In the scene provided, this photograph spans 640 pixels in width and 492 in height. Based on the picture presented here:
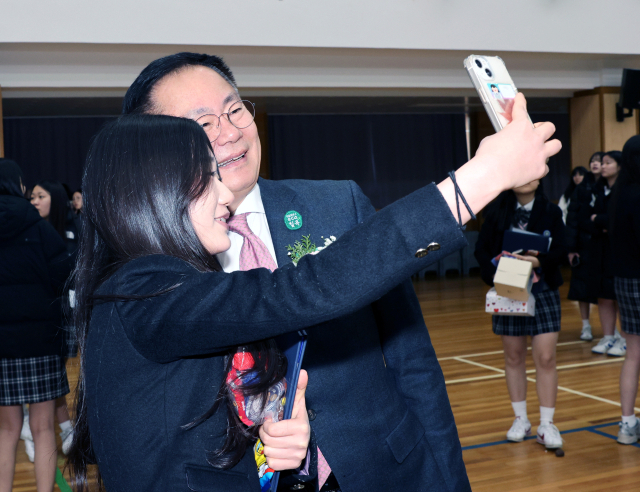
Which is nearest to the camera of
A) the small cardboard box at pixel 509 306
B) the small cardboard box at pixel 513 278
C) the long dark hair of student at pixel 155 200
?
the long dark hair of student at pixel 155 200

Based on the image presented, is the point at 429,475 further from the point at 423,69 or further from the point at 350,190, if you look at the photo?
the point at 423,69

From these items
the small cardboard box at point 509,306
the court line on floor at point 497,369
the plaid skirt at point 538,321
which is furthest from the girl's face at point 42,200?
the court line on floor at point 497,369

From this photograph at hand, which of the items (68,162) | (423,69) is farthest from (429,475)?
(68,162)

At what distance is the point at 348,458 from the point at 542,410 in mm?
3324

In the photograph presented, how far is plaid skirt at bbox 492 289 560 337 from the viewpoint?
4172mm

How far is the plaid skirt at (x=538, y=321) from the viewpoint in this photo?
4172mm

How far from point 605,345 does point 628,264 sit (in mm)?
2861

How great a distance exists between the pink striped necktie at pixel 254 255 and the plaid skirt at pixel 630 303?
3.32 metres

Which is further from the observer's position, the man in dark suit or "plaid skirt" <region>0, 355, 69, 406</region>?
"plaid skirt" <region>0, 355, 69, 406</region>

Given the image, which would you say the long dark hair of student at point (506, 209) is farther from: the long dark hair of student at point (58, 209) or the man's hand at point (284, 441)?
the man's hand at point (284, 441)

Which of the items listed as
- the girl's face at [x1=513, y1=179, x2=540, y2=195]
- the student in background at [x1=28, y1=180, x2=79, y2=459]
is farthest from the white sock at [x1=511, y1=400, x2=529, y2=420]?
the student in background at [x1=28, y1=180, x2=79, y2=459]

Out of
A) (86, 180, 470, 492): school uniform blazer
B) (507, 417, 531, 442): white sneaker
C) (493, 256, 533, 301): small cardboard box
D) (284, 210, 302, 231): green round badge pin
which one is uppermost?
(284, 210, 302, 231): green round badge pin

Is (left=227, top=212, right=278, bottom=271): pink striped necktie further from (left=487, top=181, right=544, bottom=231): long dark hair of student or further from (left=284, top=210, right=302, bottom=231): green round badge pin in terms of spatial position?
(left=487, top=181, right=544, bottom=231): long dark hair of student

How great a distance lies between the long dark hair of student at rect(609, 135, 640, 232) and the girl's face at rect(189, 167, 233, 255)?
370 cm
